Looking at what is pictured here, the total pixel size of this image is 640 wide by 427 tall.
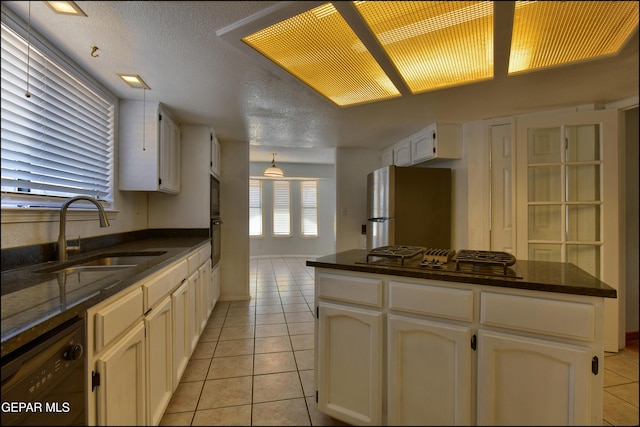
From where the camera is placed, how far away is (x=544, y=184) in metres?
2.11

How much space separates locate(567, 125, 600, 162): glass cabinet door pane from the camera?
182 cm

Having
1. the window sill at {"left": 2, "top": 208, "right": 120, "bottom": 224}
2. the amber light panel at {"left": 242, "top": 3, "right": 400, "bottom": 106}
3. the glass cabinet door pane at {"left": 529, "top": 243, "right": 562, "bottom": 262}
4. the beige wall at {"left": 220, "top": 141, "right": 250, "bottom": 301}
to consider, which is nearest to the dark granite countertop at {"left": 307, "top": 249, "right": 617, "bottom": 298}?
the amber light panel at {"left": 242, "top": 3, "right": 400, "bottom": 106}

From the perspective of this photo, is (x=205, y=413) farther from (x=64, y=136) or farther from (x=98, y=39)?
(x=98, y=39)

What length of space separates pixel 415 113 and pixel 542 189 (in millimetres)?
1143

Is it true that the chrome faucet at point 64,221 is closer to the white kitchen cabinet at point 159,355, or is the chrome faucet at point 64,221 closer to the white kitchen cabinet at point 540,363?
the white kitchen cabinet at point 159,355

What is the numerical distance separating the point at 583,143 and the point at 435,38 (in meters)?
1.51

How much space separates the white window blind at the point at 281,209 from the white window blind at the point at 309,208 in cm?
34

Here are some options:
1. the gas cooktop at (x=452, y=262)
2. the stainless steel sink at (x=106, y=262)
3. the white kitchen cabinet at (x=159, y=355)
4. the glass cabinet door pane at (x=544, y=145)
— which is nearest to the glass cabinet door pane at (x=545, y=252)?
the glass cabinet door pane at (x=544, y=145)

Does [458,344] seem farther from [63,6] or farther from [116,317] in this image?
[63,6]

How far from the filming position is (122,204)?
2.22 metres

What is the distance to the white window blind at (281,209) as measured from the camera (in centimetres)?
667

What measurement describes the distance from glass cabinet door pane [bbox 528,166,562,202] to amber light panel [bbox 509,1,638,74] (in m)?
0.93

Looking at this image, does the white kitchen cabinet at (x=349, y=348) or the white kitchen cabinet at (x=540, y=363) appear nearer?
the white kitchen cabinet at (x=540, y=363)

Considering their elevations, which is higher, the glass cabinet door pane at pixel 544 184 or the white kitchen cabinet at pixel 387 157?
the white kitchen cabinet at pixel 387 157
